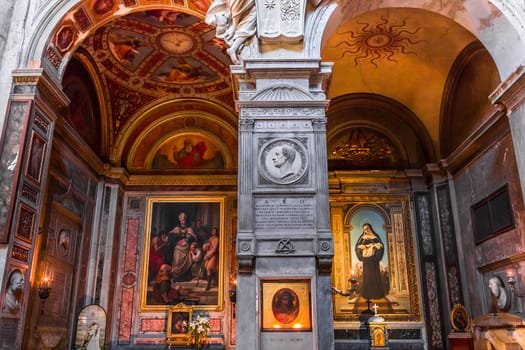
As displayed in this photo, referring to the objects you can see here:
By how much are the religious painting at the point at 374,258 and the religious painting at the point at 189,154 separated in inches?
Result: 141

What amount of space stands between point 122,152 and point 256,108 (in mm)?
6485

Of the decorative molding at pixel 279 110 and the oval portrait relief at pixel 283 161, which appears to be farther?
the decorative molding at pixel 279 110

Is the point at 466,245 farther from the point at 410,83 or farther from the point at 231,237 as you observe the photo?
the point at 231,237

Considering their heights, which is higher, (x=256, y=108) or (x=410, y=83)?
(x=410, y=83)

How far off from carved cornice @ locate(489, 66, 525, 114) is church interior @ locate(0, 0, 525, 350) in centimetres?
3

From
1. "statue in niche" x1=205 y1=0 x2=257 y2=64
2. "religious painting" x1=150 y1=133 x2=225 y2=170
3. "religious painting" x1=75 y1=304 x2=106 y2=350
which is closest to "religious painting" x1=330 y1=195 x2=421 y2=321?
"religious painting" x1=150 y1=133 x2=225 y2=170

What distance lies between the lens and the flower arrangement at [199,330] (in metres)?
10.7

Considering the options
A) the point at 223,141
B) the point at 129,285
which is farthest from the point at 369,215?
the point at 129,285

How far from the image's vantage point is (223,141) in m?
13.4

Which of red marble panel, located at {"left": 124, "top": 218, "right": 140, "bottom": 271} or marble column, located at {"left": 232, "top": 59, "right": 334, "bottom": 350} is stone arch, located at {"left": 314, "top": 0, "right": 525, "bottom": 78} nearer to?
marble column, located at {"left": 232, "top": 59, "right": 334, "bottom": 350}

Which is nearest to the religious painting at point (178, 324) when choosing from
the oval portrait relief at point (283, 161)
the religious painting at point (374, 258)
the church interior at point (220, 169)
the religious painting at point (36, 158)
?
the church interior at point (220, 169)

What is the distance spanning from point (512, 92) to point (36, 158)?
7.81m

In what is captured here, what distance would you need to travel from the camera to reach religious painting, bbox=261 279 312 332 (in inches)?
257

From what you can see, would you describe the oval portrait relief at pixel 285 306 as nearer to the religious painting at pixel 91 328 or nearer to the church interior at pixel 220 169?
the church interior at pixel 220 169
